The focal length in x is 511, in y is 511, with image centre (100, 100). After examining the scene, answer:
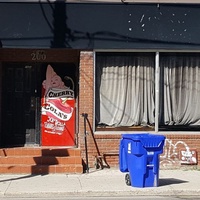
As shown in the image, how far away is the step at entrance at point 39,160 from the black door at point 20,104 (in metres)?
0.77

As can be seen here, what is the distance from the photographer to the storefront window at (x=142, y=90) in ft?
44.7

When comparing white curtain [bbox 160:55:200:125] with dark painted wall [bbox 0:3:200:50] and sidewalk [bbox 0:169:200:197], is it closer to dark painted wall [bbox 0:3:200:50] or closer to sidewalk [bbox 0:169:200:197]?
dark painted wall [bbox 0:3:200:50]

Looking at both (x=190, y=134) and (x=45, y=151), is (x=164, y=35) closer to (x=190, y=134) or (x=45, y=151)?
(x=190, y=134)

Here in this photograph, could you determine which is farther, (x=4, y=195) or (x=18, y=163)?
(x=18, y=163)

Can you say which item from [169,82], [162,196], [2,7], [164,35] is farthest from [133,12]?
[162,196]

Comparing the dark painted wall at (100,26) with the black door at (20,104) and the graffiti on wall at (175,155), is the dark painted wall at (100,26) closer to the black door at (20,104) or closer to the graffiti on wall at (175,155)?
the black door at (20,104)

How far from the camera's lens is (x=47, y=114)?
14.2 metres

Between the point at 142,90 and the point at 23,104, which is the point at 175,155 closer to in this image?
the point at 142,90

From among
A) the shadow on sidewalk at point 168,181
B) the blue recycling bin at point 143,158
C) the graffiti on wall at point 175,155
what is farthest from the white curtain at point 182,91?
the blue recycling bin at point 143,158

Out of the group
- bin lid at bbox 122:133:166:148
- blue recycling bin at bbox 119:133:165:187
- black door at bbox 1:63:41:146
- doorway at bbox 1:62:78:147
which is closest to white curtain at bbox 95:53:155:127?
doorway at bbox 1:62:78:147

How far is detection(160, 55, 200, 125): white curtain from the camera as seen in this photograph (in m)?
13.7

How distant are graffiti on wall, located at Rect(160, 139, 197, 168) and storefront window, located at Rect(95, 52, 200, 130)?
1.85 ft

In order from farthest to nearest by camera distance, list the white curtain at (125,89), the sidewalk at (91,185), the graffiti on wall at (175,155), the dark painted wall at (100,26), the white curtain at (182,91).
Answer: the white curtain at (182,91)
the white curtain at (125,89)
the graffiti on wall at (175,155)
the dark painted wall at (100,26)
the sidewalk at (91,185)

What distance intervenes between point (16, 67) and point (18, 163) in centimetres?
289
